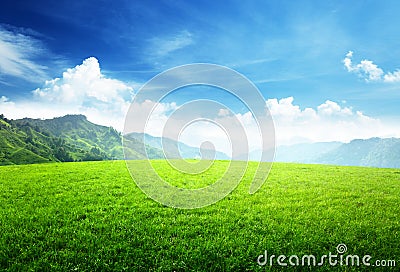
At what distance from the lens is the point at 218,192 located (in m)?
19.3

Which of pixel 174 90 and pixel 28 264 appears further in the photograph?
pixel 174 90

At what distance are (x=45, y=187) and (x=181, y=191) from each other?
1032cm

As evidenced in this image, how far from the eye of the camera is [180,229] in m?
11.9

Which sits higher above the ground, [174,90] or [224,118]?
[174,90]

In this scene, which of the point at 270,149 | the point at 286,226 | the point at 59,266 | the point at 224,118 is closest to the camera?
the point at 59,266

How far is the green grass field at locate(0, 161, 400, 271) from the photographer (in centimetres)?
952

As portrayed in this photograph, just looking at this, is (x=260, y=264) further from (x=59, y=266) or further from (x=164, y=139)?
(x=164, y=139)

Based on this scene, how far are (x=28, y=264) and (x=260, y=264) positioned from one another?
808 centimetres

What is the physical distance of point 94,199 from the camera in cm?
1630

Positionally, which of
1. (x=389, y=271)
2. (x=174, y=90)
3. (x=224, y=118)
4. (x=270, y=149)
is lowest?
(x=389, y=271)

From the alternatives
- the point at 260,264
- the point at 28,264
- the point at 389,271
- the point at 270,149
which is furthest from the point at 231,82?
the point at 28,264

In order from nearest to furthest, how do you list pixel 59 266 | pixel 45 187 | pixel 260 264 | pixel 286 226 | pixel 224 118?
1. pixel 59 266
2. pixel 260 264
3. pixel 286 226
4. pixel 224 118
5. pixel 45 187

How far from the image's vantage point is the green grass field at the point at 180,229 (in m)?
9.52

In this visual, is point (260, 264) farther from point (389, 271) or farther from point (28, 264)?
point (28, 264)
